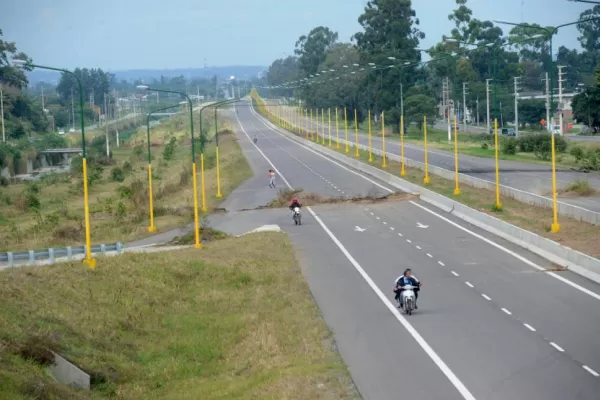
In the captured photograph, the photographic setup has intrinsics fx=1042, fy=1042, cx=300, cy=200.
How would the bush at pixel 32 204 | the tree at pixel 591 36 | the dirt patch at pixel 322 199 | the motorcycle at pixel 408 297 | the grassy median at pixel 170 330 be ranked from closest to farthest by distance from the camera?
the grassy median at pixel 170 330, the motorcycle at pixel 408 297, the dirt patch at pixel 322 199, the bush at pixel 32 204, the tree at pixel 591 36

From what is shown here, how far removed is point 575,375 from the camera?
20.4 m

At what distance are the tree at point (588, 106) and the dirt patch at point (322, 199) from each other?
106 feet

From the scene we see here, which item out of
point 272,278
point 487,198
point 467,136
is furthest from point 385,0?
point 272,278

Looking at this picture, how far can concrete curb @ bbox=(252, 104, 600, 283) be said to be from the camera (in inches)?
1342

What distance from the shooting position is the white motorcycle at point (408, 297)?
90.2 ft

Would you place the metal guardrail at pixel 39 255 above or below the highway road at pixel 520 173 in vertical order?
above

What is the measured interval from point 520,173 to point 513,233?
101 feet

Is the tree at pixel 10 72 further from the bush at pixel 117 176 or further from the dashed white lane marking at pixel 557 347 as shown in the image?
the dashed white lane marking at pixel 557 347

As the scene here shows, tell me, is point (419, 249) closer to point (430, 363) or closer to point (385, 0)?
point (430, 363)

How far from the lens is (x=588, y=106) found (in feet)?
321

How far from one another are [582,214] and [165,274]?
20.0 m

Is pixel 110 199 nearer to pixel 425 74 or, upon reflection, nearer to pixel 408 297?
pixel 408 297

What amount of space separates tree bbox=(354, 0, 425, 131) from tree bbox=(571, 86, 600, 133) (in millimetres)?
30812

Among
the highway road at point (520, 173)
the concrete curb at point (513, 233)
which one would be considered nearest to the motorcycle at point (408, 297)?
the concrete curb at point (513, 233)
